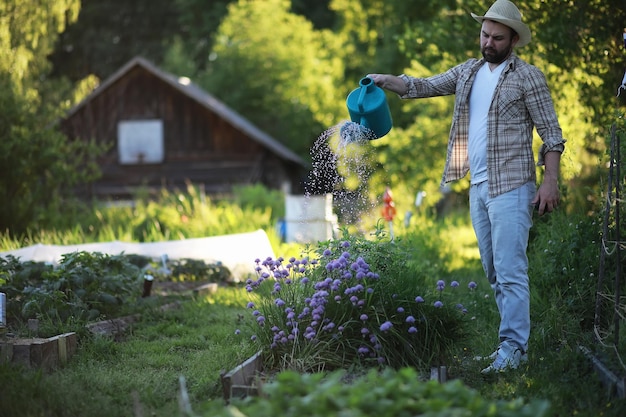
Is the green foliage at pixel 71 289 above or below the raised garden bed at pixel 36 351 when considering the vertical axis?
above

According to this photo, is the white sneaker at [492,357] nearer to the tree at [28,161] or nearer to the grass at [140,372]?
the grass at [140,372]

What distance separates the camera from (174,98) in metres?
26.1

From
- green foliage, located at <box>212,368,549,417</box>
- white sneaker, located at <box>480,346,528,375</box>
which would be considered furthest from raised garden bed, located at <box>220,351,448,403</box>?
green foliage, located at <box>212,368,549,417</box>

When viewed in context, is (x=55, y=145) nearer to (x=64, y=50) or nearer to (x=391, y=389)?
(x=391, y=389)

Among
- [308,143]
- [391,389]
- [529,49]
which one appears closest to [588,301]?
[391,389]

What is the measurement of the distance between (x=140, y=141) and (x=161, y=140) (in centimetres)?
70

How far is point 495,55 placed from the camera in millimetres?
4738

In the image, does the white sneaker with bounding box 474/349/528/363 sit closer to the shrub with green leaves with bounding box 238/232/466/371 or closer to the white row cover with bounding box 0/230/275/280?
the shrub with green leaves with bounding box 238/232/466/371

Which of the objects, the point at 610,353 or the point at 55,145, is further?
the point at 55,145

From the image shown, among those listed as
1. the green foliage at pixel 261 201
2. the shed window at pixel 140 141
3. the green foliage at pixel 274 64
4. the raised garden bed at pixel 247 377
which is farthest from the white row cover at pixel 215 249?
the green foliage at pixel 274 64

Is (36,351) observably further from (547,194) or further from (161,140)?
(161,140)

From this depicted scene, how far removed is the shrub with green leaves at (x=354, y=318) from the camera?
14.6 ft

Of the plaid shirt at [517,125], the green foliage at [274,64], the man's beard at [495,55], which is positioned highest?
the green foliage at [274,64]

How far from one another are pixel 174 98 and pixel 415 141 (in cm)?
1186
